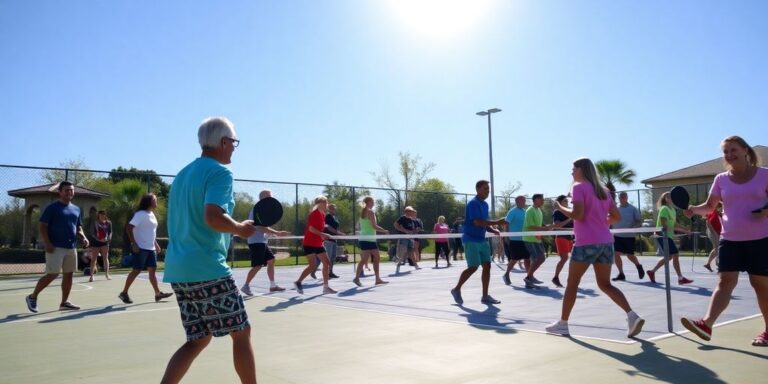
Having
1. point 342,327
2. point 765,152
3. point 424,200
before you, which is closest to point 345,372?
point 342,327

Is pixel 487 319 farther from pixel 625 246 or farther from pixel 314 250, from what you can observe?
pixel 625 246

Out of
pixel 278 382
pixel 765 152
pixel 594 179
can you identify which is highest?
pixel 765 152

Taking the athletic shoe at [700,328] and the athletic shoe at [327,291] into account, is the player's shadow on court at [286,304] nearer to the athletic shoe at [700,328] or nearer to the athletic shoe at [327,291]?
the athletic shoe at [327,291]

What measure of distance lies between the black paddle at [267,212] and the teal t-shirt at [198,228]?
0.77 feet

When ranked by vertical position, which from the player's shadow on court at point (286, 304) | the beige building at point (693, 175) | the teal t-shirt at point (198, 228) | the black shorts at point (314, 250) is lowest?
the player's shadow on court at point (286, 304)

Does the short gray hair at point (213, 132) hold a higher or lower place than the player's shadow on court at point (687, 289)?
higher

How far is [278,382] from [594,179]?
3672 millimetres

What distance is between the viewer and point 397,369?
15.1ft

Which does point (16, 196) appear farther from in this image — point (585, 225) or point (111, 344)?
point (585, 225)

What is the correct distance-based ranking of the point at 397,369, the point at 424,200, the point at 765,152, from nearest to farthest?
the point at 397,369, the point at 424,200, the point at 765,152

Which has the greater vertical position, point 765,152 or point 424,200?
point 765,152

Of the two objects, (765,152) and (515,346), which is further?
(765,152)

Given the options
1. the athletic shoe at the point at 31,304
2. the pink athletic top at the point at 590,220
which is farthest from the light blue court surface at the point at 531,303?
the athletic shoe at the point at 31,304

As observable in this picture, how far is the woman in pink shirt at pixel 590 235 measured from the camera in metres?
5.80
